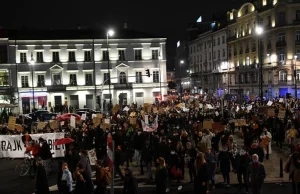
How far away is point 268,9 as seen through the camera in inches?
2675

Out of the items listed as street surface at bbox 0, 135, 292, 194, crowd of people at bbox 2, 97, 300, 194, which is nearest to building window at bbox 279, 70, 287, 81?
crowd of people at bbox 2, 97, 300, 194

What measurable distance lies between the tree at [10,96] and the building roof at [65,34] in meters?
8.75

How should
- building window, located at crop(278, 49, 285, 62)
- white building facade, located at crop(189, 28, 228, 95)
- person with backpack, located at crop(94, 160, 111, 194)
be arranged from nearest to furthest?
person with backpack, located at crop(94, 160, 111, 194), building window, located at crop(278, 49, 285, 62), white building facade, located at crop(189, 28, 228, 95)

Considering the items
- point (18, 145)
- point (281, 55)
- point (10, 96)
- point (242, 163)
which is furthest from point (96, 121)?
point (281, 55)

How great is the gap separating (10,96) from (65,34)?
591 inches

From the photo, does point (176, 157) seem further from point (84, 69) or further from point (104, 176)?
point (84, 69)

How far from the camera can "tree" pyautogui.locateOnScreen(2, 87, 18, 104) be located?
58.4 meters

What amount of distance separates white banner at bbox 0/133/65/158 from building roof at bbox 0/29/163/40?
43.6m

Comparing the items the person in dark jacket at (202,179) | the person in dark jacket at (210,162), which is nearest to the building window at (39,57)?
the person in dark jacket at (210,162)

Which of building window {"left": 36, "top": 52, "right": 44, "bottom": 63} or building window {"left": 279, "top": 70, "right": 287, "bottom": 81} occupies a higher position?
building window {"left": 36, "top": 52, "right": 44, "bottom": 63}

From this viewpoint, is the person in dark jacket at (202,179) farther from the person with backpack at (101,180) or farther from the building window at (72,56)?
the building window at (72,56)

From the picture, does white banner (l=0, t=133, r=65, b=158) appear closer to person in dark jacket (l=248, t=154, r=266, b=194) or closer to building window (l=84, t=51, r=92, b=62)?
person in dark jacket (l=248, t=154, r=266, b=194)

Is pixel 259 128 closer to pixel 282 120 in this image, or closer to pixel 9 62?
pixel 282 120

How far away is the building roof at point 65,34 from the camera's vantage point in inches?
2525
